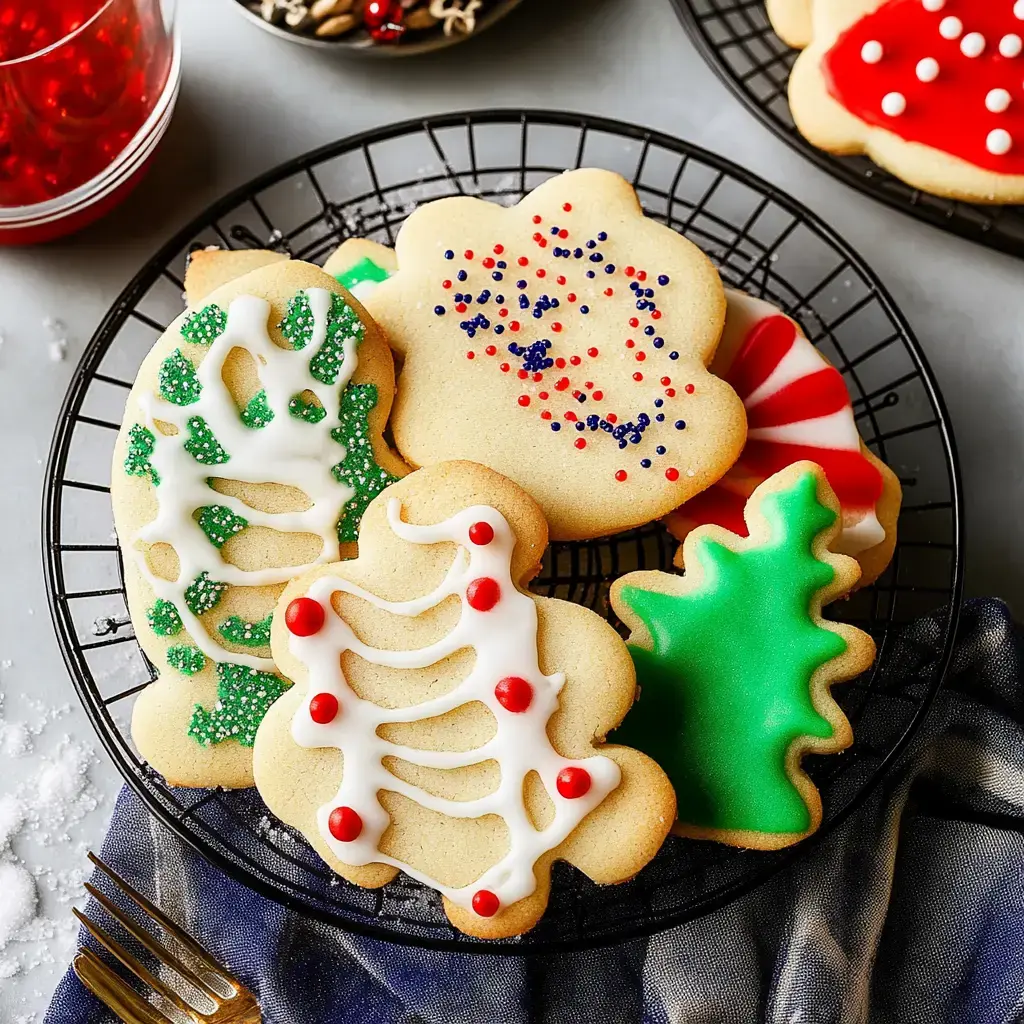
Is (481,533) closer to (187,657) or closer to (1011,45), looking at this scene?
(187,657)

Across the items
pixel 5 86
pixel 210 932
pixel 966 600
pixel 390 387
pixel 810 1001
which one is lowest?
pixel 810 1001

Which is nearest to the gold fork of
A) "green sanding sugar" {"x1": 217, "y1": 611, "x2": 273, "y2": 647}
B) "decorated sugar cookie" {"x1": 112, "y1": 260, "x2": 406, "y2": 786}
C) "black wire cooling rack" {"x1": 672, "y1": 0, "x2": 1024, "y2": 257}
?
"decorated sugar cookie" {"x1": 112, "y1": 260, "x2": 406, "y2": 786}

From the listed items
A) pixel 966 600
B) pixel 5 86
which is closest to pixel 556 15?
pixel 5 86

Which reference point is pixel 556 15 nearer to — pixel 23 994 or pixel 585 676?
pixel 585 676

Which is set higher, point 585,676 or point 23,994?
point 585,676

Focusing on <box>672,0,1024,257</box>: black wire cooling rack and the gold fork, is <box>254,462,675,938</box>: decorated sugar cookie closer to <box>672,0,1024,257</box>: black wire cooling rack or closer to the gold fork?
the gold fork

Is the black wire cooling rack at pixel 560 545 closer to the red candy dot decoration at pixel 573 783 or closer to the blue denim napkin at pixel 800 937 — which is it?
the blue denim napkin at pixel 800 937

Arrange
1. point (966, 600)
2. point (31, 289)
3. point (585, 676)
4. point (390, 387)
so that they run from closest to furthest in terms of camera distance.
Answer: point (585, 676), point (390, 387), point (966, 600), point (31, 289)

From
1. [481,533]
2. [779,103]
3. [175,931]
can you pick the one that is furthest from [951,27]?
[175,931]
